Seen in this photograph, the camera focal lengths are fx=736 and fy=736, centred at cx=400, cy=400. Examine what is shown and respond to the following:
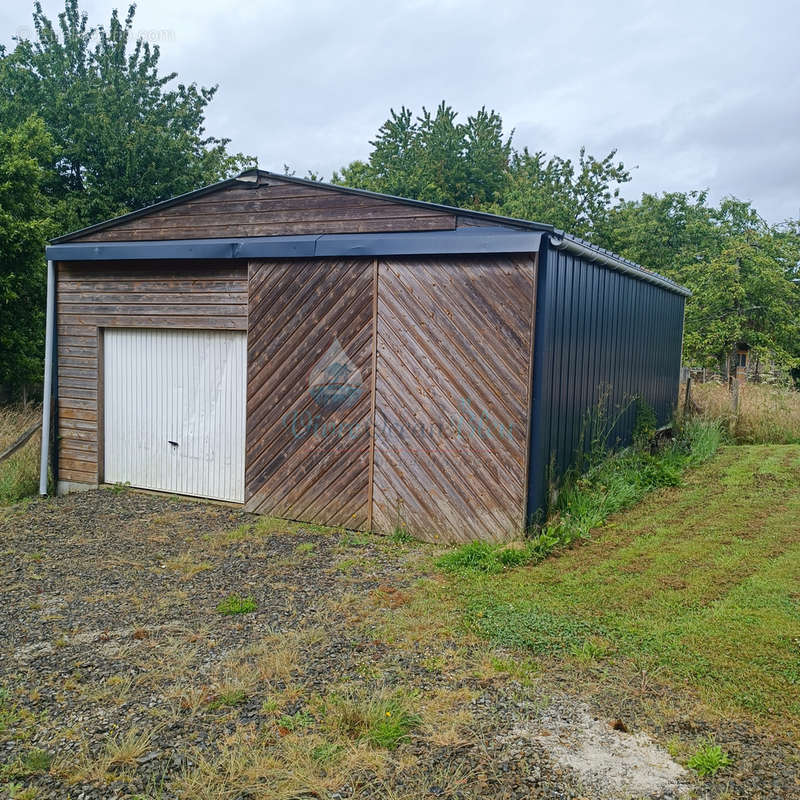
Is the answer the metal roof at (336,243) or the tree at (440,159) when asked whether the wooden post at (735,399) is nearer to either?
the metal roof at (336,243)

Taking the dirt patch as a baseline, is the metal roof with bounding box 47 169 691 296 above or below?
above

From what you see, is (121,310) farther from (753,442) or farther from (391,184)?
(391,184)

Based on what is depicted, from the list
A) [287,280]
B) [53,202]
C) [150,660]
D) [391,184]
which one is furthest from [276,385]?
→ [391,184]

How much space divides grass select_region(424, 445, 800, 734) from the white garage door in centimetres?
324

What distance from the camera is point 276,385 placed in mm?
7578

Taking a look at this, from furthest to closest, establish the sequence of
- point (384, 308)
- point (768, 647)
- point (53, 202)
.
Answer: point (53, 202) → point (384, 308) → point (768, 647)

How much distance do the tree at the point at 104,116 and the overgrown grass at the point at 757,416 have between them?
51.5 ft

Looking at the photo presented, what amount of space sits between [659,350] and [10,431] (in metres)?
9.32

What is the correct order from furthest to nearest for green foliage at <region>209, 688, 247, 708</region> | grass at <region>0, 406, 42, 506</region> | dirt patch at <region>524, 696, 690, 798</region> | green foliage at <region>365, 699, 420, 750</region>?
1. grass at <region>0, 406, 42, 506</region>
2. green foliage at <region>209, 688, 247, 708</region>
3. green foliage at <region>365, 699, 420, 750</region>
4. dirt patch at <region>524, 696, 690, 798</region>

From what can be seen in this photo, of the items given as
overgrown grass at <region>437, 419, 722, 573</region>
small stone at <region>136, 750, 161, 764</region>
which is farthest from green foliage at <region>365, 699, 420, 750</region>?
overgrown grass at <region>437, 419, 722, 573</region>

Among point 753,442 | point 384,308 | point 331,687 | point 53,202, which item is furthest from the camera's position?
point 53,202

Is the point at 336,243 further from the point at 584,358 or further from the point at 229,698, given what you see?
the point at 229,698

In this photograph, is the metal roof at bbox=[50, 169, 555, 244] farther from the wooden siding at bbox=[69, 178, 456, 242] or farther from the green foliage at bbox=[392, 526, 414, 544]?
the green foliage at bbox=[392, 526, 414, 544]

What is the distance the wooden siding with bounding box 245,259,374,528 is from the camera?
711cm
